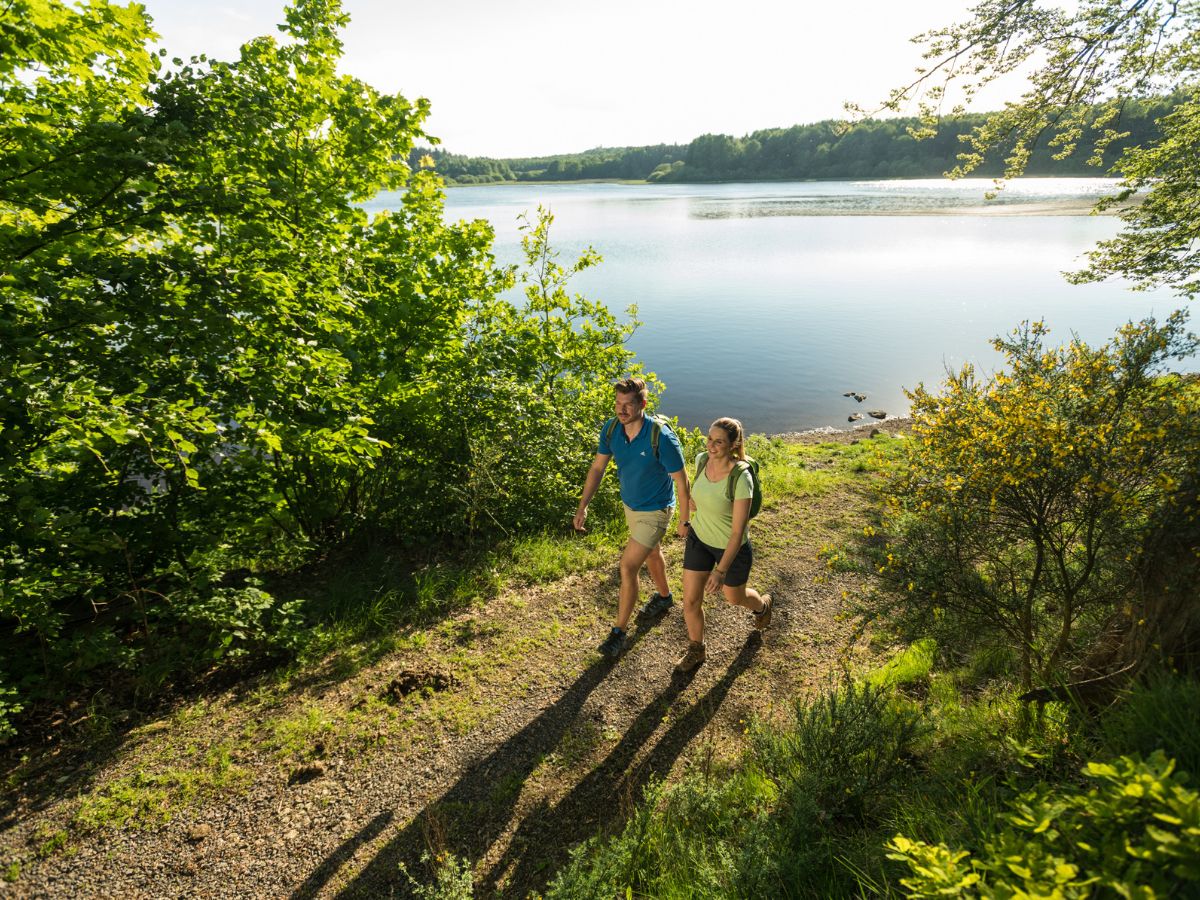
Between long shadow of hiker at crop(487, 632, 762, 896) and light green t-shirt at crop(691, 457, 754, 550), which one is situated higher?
light green t-shirt at crop(691, 457, 754, 550)

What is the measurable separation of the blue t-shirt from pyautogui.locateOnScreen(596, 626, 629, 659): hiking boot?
1.25 meters

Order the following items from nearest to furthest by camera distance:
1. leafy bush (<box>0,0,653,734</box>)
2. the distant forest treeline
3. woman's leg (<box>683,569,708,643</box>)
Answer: leafy bush (<box>0,0,653,734</box>) → woman's leg (<box>683,569,708,643</box>) → the distant forest treeline

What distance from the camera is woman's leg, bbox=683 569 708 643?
4.70 metres

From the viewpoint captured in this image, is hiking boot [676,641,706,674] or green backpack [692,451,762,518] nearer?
→ green backpack [692,451,762,518]

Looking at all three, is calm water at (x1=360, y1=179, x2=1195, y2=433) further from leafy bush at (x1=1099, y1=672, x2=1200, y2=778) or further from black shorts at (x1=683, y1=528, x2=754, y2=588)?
leafy bush at (x1=1099, y1=672, x2=1200, y2=778)

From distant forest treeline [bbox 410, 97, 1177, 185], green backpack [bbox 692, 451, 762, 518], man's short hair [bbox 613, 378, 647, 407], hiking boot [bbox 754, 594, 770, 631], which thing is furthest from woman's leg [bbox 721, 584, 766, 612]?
distant forest treeline [bbox 410, 97, 1177, 185]

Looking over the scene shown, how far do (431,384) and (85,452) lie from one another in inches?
126

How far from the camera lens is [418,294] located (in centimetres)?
643

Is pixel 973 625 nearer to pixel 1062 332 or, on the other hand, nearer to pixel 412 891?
pixel 412 891

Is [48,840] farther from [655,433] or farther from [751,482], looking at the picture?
[751,482]

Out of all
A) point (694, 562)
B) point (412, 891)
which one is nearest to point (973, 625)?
point (694, 562)

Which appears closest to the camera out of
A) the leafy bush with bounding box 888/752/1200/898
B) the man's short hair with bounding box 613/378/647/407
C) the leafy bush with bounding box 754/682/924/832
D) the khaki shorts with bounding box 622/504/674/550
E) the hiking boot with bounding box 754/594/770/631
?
the leafy bush with bounding box 888/752/1200/898

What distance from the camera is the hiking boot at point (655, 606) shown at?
5.75 metres

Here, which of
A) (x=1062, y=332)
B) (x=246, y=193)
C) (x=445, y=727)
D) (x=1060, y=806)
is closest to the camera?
(x=1060, y=806)
